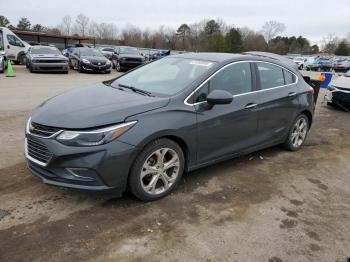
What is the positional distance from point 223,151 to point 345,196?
1.62 metres

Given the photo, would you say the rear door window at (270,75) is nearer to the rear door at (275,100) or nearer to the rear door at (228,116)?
the rear door at (275,100)

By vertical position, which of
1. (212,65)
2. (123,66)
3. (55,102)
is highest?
(212,65)

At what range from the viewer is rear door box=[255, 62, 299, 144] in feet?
16.9

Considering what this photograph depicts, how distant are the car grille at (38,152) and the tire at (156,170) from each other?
0.85 meters

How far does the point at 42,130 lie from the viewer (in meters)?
3.61

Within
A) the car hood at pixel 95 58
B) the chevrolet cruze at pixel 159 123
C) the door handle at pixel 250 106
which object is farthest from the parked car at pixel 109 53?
the door handle at pixel 250 106

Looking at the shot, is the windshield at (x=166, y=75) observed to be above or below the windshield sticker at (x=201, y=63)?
below

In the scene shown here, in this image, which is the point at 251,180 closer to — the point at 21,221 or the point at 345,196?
the point at 345,196

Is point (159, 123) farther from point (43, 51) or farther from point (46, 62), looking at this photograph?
point (43, 51)

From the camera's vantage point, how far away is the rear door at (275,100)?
5.14 metres

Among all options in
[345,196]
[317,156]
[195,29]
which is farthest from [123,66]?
[195,29]

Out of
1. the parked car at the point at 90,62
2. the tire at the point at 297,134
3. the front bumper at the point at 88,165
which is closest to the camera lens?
the front bumper at the point at 88,165

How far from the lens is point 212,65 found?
459 cm

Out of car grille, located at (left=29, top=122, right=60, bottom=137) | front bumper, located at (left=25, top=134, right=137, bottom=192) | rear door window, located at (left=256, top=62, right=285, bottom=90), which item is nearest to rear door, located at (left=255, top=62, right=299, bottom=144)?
rear door window, located at (left=256, top=62, right=285, bottom=90)
